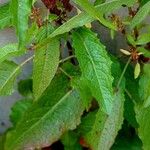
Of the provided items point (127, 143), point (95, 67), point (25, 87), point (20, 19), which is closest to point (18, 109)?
point (25, 87)

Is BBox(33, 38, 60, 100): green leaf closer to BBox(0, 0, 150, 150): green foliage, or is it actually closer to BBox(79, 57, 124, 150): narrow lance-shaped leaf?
BBox(0, 0, 150, 150): green foliage

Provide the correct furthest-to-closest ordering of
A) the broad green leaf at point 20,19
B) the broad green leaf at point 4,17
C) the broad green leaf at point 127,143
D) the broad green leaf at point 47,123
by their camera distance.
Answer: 1. the broad green leaf at point 127,143
2. the broad green leaf at point 47,123
3. the broad green leaf at point 4,17
4. the broad green leaf at point 20,19

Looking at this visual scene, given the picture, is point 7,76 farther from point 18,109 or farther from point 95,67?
point 18,109

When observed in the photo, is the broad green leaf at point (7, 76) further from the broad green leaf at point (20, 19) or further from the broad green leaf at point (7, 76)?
the broad green leaf at point (20, 19)

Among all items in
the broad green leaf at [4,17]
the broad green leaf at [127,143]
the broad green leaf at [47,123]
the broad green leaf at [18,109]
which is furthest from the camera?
the broad green leaf at [18,109]

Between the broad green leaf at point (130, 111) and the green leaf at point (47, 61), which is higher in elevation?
the green leaf at point (47, 61)

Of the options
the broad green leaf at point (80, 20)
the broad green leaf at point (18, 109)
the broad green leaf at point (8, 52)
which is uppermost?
the broad green leaf at point (80, 20)

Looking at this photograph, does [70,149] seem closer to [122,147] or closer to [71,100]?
[122,147]

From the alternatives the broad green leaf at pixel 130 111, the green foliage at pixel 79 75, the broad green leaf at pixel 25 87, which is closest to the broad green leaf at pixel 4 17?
the green foliage at pixel 79 75

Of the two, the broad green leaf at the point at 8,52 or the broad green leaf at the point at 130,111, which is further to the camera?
the broad green leaf at the point at 130,111
